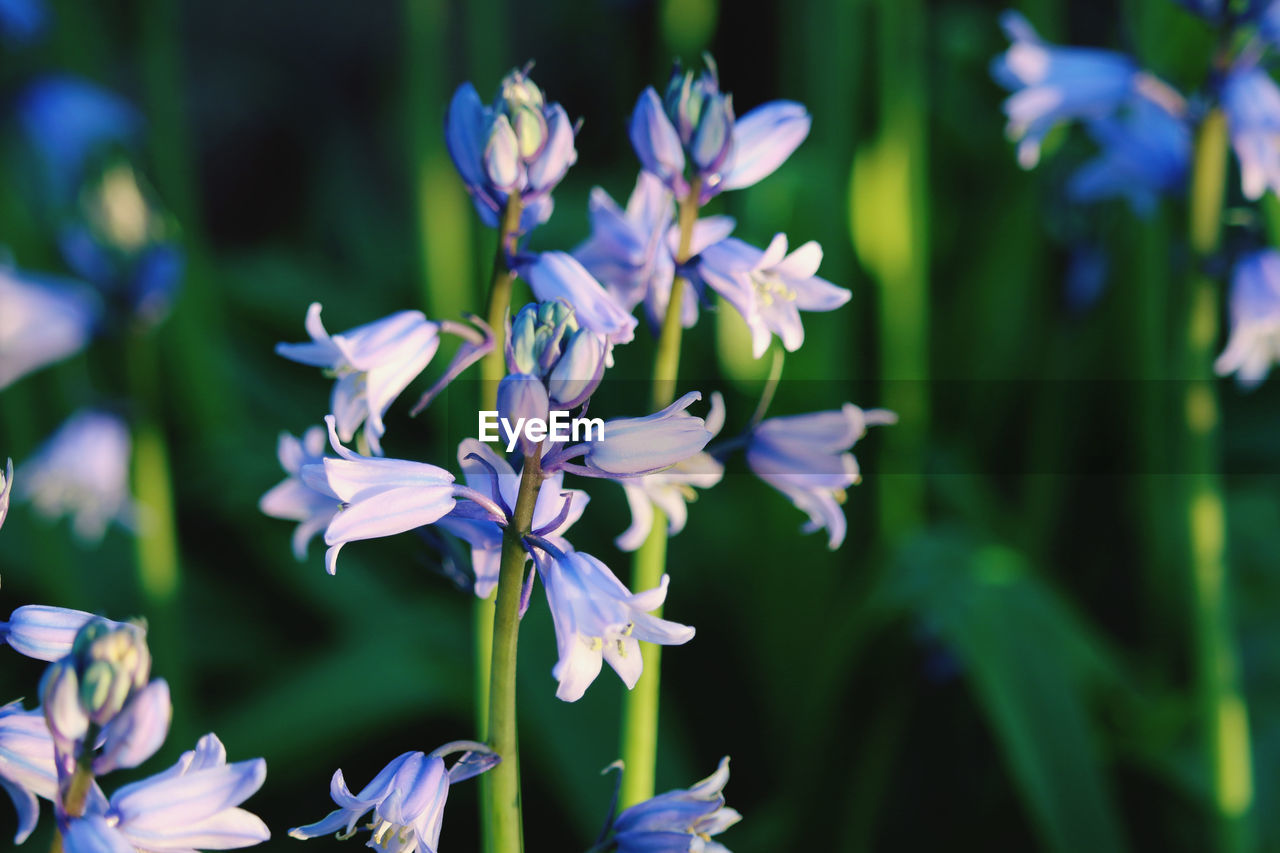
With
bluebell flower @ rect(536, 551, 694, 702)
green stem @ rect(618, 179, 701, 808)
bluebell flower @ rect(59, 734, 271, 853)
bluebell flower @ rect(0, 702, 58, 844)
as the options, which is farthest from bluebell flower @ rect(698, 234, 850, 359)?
bluebell flower @ rect(0, 702, 58, 844)

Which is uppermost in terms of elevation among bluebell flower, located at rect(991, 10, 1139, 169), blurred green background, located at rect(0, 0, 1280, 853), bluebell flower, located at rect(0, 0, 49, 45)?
bluebell flower, located at rect(0, 0, 49, 45)

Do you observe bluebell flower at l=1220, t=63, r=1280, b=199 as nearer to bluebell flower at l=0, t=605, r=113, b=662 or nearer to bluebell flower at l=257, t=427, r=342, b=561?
bluebell flower at l=257, t=427, r=342, b=561

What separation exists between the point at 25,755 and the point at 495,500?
0.41 metres

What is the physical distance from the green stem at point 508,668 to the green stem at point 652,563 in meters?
0.27

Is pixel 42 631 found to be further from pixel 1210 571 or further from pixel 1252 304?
pixel 1210 571

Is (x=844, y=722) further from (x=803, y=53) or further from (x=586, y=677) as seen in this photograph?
(x=803, y=53)

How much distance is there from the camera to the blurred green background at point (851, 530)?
2.63 metres

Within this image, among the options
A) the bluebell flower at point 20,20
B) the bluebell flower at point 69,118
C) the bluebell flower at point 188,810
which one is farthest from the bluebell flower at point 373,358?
the bluebell flower at point 69,118

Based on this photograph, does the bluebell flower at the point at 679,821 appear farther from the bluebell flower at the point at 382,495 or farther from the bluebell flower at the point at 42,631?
the bluebell flower at the point at 42,631

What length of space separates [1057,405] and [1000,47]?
1775mm

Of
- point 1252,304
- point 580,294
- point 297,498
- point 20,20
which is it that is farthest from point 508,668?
point 20,20

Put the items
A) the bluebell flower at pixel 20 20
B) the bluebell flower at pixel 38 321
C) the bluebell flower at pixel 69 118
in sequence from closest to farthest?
the bluebell flower at pixel 38 321 < the bluebell flower at pixel 20 20 < the bluebell flower at pixel 69 118

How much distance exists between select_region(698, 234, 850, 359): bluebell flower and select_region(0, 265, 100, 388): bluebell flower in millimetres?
1908

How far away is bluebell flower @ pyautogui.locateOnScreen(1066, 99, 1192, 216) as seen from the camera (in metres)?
2.19
